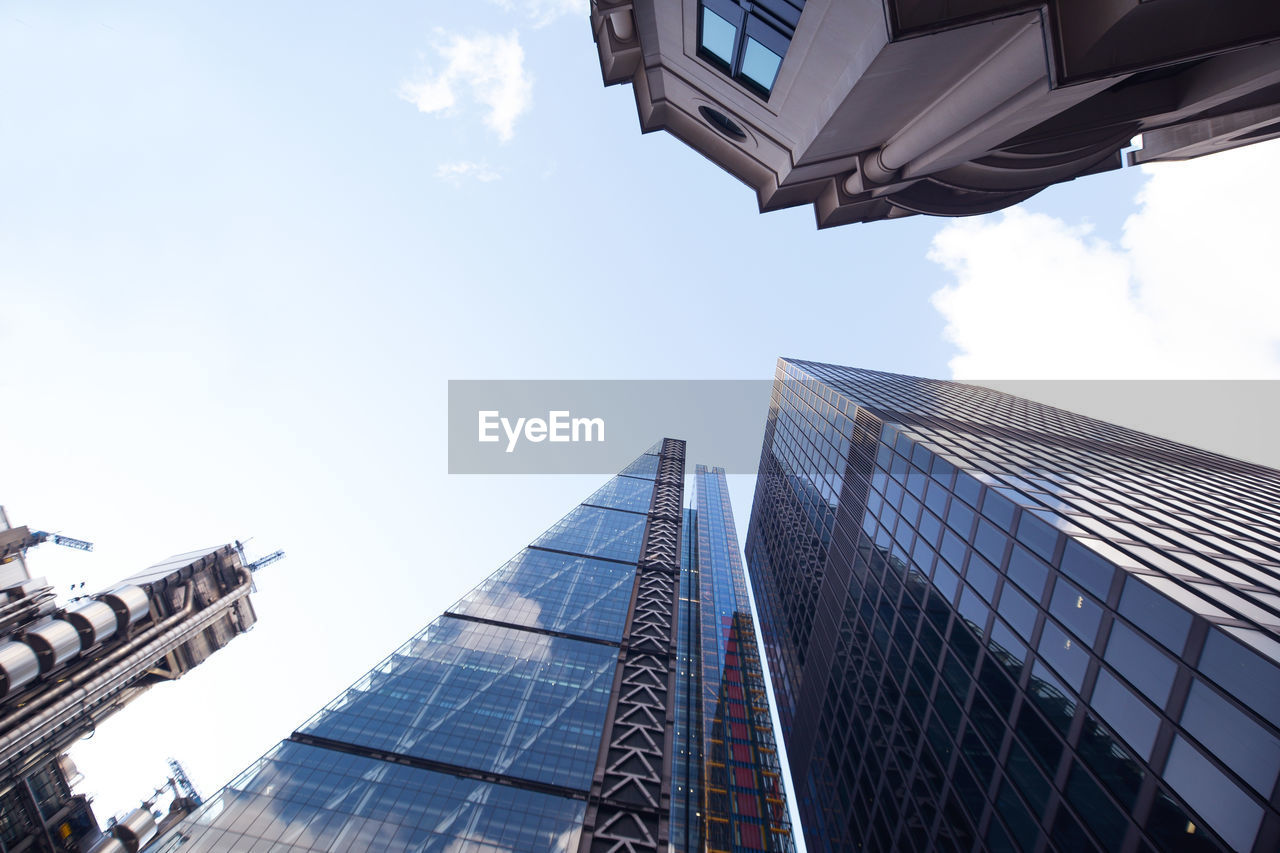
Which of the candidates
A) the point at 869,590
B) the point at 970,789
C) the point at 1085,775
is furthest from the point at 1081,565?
the point at 869,590

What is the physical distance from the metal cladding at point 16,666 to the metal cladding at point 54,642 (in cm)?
52

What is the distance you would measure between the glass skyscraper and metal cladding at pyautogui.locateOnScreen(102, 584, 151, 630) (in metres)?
16.9

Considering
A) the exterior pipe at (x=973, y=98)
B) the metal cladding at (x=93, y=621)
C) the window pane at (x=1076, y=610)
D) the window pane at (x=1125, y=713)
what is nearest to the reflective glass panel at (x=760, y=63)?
the exterior pipe at (x=973, y=98)

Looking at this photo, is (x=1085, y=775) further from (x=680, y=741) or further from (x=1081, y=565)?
(x=680, y=741)

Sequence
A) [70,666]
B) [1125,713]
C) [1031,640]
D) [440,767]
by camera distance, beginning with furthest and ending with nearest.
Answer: [70,666], [440,767], [1031,640], [1125,713]

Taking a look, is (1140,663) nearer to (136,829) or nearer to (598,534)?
(136,829)

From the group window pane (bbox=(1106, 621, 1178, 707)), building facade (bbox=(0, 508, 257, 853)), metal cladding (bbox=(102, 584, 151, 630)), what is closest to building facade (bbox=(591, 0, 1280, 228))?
window pane (bbox=(1106, 621, 1178, 707))

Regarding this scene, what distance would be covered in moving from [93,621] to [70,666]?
2.84 meters

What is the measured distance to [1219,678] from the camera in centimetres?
1082

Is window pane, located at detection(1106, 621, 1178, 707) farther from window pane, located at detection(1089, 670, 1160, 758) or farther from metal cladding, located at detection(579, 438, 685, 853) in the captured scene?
metal cladding, located at detection(579, 438, 685, 853)

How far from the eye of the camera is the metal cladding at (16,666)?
27672mm

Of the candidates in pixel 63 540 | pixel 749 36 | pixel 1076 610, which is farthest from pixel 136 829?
pixel 749 36

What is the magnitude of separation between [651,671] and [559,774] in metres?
14.8

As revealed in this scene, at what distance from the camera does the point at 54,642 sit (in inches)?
1218
